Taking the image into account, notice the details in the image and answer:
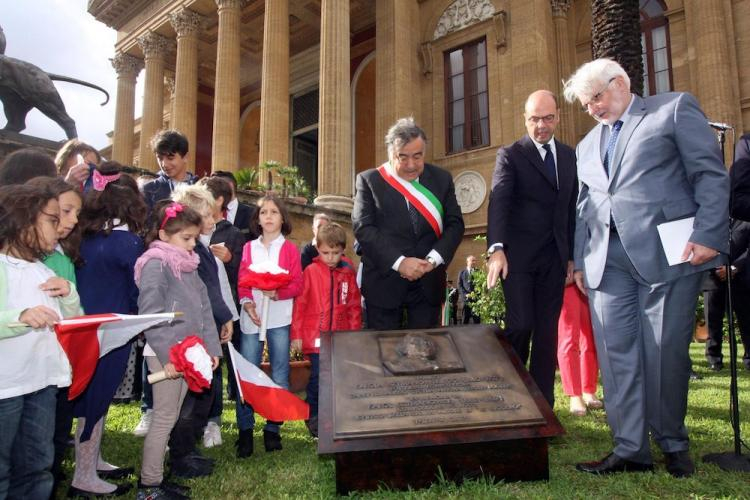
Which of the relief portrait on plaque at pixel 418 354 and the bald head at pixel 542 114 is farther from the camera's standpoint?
the bald head at pixel 542 114

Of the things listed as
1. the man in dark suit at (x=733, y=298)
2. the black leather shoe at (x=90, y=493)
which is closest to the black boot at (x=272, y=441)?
the black leather shoe at (x=90, y=493)

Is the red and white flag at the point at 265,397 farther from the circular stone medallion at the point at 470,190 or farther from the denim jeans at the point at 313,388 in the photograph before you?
the circular stone medallion at the point at 470,190

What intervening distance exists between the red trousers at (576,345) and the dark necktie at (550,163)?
1.36 meters

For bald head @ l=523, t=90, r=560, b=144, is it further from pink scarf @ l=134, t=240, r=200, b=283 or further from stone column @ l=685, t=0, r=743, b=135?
stone column @ l=685, t=0, r=743, b=135

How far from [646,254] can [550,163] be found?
1122mm

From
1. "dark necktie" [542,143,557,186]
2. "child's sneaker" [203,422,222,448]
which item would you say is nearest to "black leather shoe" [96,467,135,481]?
"child's sneaker" [203,422,222,448]

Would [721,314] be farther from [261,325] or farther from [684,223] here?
[261,325]

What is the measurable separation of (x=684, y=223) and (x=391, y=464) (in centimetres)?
205

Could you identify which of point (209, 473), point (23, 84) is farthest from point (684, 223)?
point (23, 84)

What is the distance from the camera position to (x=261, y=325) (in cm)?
414

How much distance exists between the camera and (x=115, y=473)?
328 cm

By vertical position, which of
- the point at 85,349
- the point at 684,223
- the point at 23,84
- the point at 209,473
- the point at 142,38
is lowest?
the point at 209,473

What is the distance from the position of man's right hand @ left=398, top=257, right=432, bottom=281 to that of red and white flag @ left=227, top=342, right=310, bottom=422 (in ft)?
3.64

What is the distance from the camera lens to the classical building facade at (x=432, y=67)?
1477 centimetres
